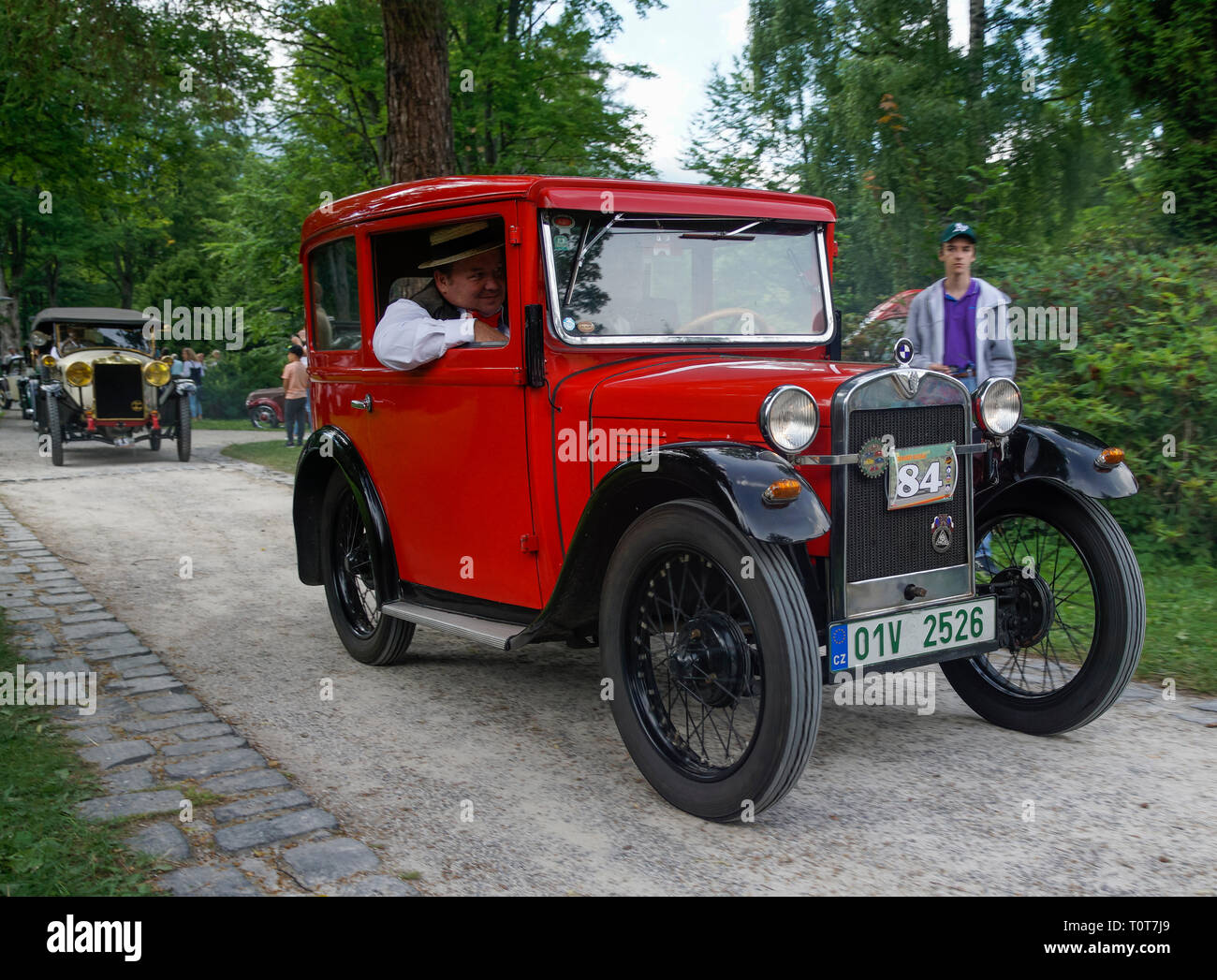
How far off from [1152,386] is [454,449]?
4342 mm

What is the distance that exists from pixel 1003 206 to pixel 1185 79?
299 centimetres

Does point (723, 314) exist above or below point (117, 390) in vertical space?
above

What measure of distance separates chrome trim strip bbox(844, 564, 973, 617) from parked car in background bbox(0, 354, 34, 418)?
72.7 ft

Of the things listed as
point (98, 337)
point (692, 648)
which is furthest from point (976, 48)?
point (98, 337)

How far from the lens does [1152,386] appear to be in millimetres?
6297

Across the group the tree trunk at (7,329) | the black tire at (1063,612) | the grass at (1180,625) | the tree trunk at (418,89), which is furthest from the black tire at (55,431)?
the tree trunk at (7,329)

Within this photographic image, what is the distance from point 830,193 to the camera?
13297 millimetres

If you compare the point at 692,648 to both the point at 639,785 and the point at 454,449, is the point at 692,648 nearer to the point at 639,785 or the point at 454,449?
the point at 639,785

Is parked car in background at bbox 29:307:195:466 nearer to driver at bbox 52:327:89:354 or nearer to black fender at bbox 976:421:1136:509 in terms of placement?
driver at bbox 52:327:89:354

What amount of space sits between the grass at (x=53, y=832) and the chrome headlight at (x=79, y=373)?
12500 millimetres

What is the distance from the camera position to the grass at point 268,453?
14031mm

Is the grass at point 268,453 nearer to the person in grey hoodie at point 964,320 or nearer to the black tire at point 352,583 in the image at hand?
the black tire at point 352,583

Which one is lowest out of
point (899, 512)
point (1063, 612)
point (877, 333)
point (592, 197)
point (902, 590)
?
point (1063, 612)

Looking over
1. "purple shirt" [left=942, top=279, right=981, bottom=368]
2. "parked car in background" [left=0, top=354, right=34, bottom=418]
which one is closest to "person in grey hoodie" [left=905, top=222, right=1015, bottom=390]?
"purple shirt" [left=942, top=279, right=981, bottom=368]
